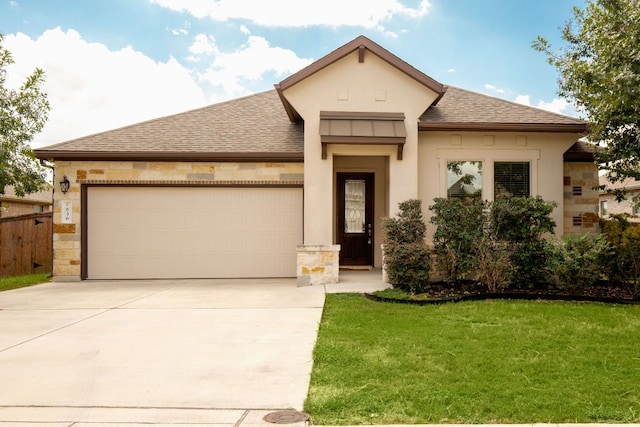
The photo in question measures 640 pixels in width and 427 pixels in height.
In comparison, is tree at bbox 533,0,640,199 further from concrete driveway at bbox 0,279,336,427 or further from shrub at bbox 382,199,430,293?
concrete driveway at bbox 0,279,336,427

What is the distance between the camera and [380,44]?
10.4m

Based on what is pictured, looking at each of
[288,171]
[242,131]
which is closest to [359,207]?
[288,171]

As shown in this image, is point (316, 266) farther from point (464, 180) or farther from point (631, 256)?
point (631, 256)

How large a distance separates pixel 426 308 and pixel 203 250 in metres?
6.00

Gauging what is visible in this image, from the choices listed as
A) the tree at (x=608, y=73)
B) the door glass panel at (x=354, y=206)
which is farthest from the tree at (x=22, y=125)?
the tree at (x=608, y=73)

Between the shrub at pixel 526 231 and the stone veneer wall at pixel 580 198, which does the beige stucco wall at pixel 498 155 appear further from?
the shrub at pixel 526 231

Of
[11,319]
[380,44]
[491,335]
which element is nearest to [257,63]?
[380,44]

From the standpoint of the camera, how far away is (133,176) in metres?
11.1

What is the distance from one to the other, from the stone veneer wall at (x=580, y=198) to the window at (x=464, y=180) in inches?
90.0

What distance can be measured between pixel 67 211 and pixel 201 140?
11.9 ft

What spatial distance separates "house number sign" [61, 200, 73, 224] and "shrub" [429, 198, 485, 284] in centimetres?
849

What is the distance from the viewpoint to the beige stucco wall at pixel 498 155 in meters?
10.6

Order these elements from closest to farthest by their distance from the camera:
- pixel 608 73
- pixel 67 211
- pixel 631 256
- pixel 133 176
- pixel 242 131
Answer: pixel 608 73
pixel 631 256
pixel 67 211
pixel 133 176
pixel 242 131

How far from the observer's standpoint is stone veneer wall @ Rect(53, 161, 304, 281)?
10961 millimetres
